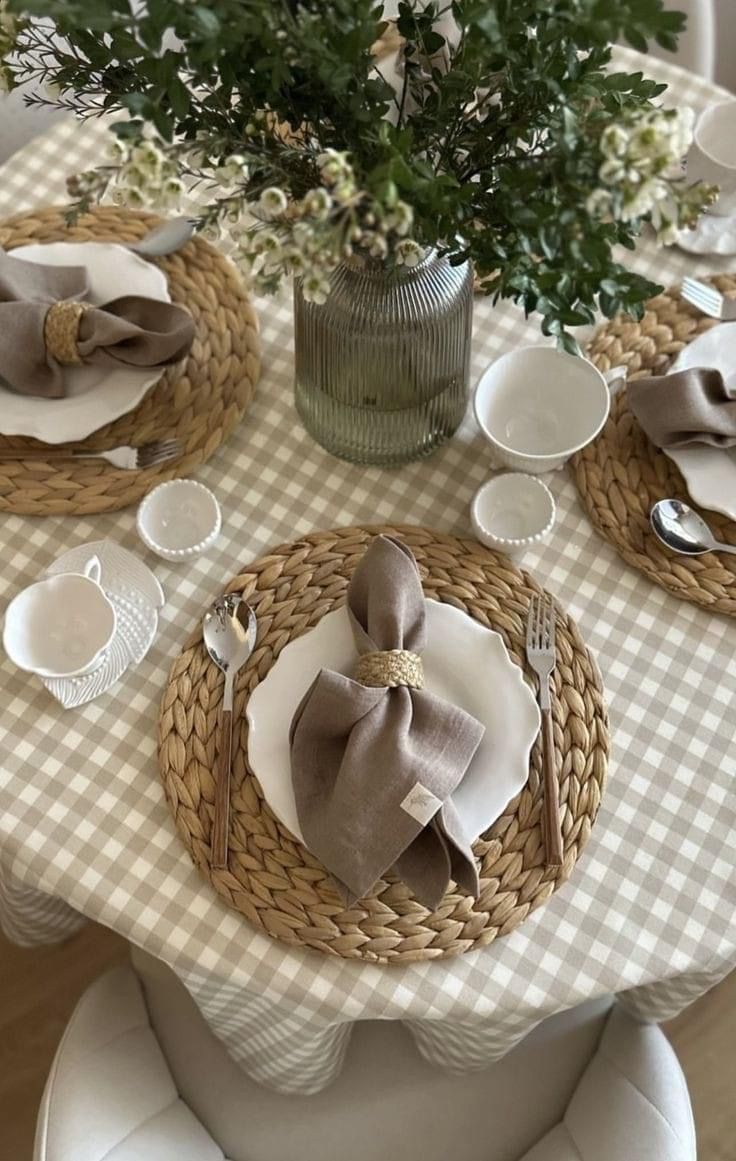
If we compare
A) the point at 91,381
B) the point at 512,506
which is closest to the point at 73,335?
the point at 91,381

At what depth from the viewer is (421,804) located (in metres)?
0.89

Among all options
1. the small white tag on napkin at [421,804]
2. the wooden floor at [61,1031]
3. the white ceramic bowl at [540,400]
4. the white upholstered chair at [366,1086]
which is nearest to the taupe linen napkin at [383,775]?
the small white tag on napkin at [421,804]

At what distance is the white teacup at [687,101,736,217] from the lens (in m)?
1.20

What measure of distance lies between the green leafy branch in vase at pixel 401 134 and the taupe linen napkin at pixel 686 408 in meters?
0.27

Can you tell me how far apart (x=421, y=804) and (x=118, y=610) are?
0.35 m

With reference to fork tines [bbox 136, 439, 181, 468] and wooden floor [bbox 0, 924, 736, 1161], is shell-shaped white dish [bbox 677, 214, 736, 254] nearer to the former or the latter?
fork tines [bbox 136, 439, 181, 468]

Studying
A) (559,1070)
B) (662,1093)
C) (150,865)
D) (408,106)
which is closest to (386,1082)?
(559,1070)

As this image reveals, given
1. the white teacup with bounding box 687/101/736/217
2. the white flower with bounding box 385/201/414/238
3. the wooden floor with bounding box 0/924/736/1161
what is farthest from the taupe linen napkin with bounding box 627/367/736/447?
the wooden floor with bounding box 0/924/736/1161

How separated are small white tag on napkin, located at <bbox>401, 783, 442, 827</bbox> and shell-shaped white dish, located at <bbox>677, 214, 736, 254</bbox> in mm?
673

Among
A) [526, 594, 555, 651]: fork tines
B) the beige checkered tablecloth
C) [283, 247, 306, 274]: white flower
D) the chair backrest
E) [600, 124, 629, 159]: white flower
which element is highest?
[600, 124, 629, 159]: white flower

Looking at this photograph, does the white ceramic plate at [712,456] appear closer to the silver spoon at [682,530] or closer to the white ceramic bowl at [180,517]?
the silver spoon at [682,530]

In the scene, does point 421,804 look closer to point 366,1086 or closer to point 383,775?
point 383,775

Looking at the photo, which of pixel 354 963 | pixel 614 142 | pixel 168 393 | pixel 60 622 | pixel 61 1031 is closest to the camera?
pixel 614 142

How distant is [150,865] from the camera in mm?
965
